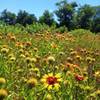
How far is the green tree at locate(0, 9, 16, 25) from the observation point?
194 feet

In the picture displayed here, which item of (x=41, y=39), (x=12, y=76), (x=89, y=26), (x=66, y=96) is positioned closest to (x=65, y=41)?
(x=41, y=39)

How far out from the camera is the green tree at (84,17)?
51.9 meters

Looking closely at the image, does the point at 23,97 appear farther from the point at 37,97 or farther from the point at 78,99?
the point at 78,99

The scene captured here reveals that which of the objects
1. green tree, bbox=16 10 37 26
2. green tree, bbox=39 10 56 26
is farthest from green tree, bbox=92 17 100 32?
green tree, bbox=16 10 37 26

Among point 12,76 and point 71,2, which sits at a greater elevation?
point 71,2

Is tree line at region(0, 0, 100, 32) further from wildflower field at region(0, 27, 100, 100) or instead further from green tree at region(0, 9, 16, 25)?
wildflower field at region(0, 27, 100, 100)

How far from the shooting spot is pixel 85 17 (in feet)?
175

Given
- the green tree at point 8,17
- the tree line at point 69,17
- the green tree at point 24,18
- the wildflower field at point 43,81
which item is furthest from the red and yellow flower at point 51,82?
the green tree at point 8,17

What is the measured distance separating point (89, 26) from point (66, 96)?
161 feet

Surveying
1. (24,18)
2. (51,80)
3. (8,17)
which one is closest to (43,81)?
(51,80)

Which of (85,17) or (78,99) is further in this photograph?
(85,17)

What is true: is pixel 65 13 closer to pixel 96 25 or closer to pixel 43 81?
pixel 96 25

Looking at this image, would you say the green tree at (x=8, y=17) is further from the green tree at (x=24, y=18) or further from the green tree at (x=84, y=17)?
the green tree at (x=84, y=17)

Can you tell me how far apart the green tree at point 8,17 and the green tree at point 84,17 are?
31.7 feet
